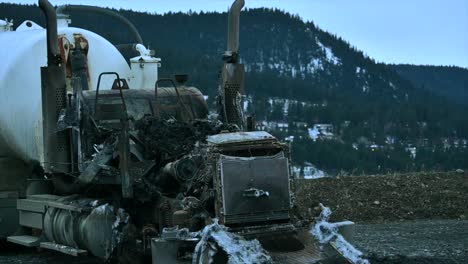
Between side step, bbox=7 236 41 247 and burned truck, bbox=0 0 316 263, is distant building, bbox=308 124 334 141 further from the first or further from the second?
side step, bbox=7 236 41 247

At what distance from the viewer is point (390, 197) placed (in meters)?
13.2

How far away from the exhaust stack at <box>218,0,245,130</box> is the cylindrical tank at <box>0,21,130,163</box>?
1674 millimetres

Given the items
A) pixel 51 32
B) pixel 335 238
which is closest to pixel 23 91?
pixel 51 32

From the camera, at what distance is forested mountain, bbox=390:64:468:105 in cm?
5681

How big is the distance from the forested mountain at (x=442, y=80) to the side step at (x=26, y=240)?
47.4 meters

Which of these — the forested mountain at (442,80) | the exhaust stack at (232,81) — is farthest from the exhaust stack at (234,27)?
the forested mountain at (442,80)

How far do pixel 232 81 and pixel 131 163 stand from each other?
226 cm

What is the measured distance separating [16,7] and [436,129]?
3107 centimetres

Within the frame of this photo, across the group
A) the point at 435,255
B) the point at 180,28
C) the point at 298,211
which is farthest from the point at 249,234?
the point at 180,28

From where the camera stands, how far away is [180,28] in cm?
5897

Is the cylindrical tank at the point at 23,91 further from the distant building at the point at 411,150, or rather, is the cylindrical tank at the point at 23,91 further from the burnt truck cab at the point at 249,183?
the distant building at the point at 411,150

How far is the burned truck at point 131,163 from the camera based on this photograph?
695 cm

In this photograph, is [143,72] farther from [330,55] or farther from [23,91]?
[330,55]

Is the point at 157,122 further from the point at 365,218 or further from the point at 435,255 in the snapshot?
the point at 365,218
